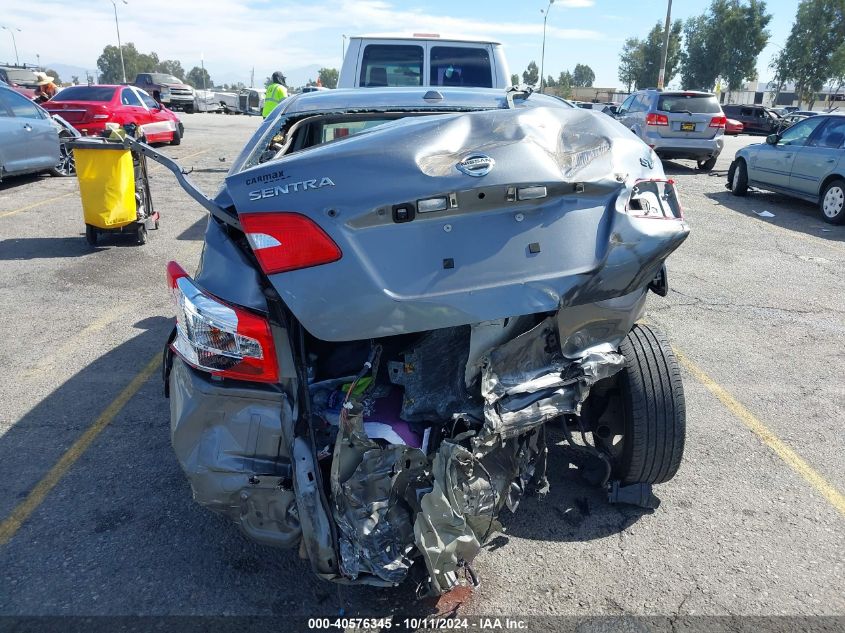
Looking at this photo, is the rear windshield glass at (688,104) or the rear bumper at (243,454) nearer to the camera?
the rear bumper at (243,454)

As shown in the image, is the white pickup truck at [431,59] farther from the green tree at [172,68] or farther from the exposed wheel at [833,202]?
the green tree at [172,68]

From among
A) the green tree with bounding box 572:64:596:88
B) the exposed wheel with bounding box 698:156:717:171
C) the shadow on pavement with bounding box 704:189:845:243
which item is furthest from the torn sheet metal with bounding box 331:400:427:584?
the green tree with bounding box 572:64:596:88

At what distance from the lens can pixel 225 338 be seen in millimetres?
2326

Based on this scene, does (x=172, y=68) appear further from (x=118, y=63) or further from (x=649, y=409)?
(x=649, y=409)

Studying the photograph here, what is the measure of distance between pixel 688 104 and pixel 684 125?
1.96ft

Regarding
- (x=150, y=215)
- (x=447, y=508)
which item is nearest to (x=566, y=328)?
(x=447, y=508)

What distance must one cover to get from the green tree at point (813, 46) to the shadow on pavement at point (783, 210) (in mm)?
51007

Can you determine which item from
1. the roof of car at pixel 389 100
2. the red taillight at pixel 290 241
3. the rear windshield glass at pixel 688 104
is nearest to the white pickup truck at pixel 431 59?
the roof of car at pixel 389 100

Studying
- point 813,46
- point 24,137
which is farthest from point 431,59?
point 813,46

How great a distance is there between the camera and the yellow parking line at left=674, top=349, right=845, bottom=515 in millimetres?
3409

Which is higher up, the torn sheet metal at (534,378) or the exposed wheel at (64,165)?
the torn sheet metal at (534,378)

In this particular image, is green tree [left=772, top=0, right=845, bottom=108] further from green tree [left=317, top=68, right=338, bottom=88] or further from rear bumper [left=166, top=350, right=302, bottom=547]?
rear bumper [left=166, top=350, right=302, bottom=547]

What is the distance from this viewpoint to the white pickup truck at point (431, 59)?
7777 mm

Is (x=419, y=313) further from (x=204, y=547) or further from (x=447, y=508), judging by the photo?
(x=204, y=547)
